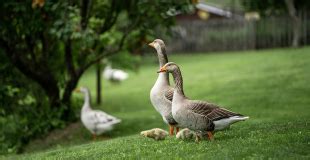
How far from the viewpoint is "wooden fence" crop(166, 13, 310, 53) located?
46.0 m

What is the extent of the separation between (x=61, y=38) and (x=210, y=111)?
26.2ft

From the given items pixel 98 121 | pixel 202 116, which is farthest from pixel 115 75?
pixel 202 116

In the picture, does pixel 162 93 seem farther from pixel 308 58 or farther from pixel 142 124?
pixel 308 58

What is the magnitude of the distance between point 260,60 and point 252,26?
12479mm

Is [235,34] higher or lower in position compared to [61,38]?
lower

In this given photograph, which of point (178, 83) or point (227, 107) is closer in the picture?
point (178, 83)

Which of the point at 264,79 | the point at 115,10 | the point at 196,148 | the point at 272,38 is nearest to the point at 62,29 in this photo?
the point at 115,10

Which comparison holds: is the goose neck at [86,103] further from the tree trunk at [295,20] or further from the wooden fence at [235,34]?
the tree trunk at [295,20]

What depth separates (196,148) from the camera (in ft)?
39.5

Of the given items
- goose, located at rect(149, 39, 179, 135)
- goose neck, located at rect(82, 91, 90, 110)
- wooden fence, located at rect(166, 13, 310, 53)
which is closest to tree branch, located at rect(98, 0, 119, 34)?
goose neck, located at rect(82, 91, 90, 110)

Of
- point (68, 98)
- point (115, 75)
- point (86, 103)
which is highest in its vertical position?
point (86, 103)

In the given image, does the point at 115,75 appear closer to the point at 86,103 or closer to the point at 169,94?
the point at 86,103

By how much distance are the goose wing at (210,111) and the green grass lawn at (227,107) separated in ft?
1.77

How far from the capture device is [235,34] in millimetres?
49094
